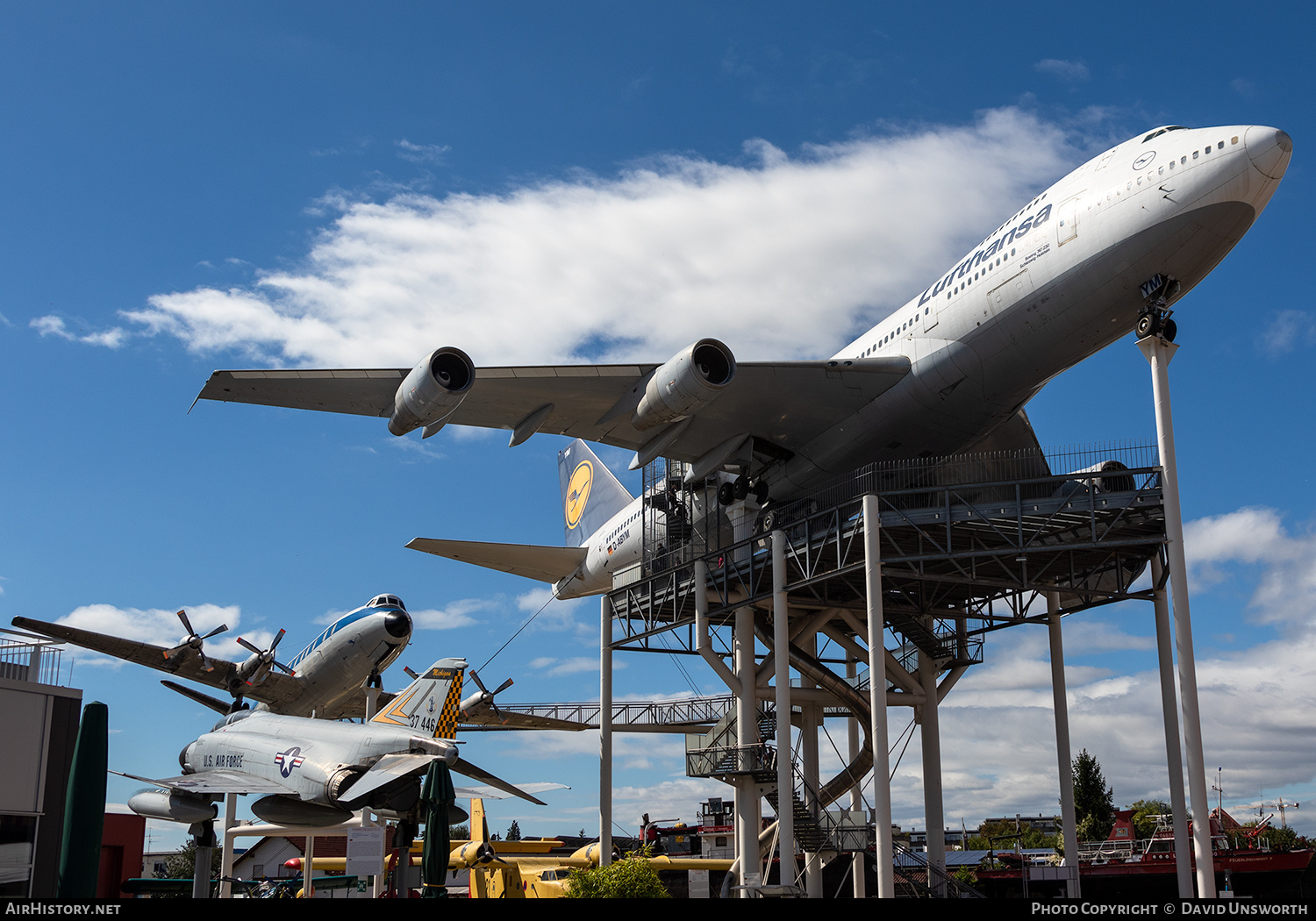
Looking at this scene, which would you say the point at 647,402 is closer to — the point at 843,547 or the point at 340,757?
the point at 843,547

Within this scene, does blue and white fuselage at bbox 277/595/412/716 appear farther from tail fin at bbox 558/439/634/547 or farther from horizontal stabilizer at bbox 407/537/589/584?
tail fin at bbox 558/439/634/547

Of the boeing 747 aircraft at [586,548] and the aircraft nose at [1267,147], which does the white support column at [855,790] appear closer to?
the boeing 747 aircraft at [586,548]

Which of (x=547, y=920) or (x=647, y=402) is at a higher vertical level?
(x=647, y=402)

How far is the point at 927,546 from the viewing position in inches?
1028

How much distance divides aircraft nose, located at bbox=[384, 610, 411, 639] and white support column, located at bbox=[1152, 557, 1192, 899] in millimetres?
21140

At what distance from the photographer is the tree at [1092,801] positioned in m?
71.2

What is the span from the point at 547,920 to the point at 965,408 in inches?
875

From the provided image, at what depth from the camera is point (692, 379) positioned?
2317 cm

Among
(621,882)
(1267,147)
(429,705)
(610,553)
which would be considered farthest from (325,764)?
(1267,147)

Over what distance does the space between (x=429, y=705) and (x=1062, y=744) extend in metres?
16.1

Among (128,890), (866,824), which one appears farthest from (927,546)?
(128,890)

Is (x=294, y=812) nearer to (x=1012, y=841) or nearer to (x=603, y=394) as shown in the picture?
(x=603, y=394)

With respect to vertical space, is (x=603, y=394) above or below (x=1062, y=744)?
above

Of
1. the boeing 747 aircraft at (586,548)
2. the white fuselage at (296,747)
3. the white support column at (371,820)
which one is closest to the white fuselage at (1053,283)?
the boeing 747 aircraft at (586,548)
